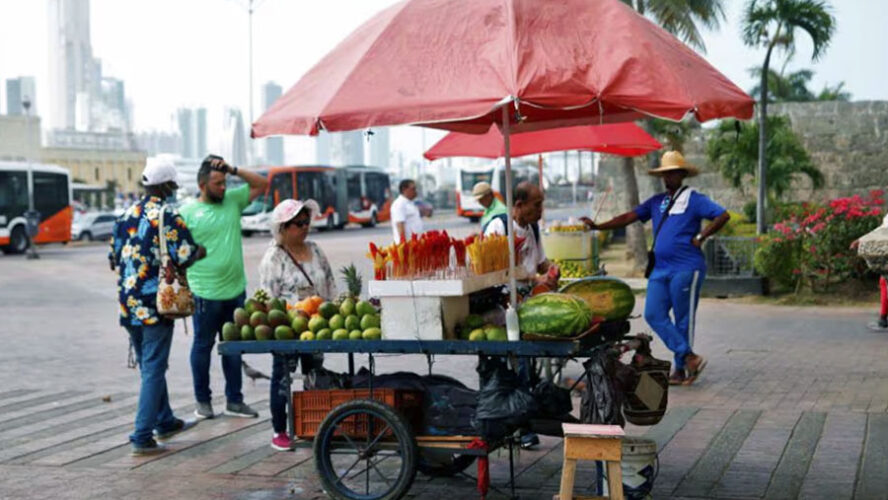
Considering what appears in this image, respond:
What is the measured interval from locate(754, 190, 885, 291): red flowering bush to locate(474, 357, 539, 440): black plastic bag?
1113 centimetres

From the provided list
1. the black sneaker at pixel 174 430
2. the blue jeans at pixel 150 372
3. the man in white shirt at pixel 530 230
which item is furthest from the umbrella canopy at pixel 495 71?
the black sneaker at pixel 174 430

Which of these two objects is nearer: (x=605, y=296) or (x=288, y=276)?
(x=605, y=296)

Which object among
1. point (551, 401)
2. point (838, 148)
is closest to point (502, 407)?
point (551, 401)

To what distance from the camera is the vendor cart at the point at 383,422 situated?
5754mm

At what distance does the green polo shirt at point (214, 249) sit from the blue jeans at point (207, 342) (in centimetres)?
7

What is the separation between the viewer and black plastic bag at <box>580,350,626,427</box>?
18.5ft

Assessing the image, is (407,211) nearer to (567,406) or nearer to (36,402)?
(36,402)

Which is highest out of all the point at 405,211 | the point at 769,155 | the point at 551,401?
the point at 769,155

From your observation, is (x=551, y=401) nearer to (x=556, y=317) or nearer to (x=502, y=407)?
(x=502, y=407)

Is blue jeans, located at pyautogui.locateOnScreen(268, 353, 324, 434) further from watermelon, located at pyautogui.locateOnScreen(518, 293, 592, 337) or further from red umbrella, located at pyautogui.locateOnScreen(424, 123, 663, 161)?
red umbrella, located at pyautogui.locateOnScreen(424, 123, 663, 161)

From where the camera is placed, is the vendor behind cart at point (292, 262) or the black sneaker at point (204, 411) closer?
the vendor behind cart at point (292, 262)

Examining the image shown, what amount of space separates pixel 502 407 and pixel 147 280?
2.71 m

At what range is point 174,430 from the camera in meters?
7.98

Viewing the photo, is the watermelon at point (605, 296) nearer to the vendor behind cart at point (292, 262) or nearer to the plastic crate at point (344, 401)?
the plastic crate at point (344, 401)
